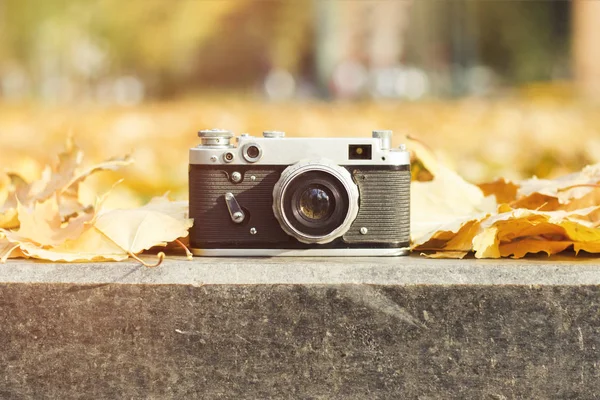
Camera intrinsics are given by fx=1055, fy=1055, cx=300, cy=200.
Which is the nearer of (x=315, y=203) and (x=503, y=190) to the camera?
(x=315, y=203)

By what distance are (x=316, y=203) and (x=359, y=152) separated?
14cm

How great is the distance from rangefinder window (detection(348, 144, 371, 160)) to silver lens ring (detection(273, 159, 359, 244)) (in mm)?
45

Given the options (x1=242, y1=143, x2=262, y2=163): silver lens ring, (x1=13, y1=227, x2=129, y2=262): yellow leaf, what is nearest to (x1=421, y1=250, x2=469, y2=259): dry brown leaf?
(x1=242, y1=143, x2=262, y2=163): silver lens ring

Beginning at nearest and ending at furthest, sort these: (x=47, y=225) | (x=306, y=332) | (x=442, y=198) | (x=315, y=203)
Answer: (x=306, y=332)
(x=315, y=203)
(x=47, y=225)
(x=442, y=198)

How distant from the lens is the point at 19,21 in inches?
902

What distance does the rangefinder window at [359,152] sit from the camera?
2.12 metres

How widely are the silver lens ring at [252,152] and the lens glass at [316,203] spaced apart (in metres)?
0.13

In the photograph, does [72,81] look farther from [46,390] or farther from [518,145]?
[46,390]

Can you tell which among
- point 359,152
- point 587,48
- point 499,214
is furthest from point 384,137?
point 587,48

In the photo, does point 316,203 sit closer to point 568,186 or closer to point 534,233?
point 534,233

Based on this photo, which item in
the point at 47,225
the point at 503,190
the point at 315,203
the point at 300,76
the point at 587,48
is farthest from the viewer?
the point at 300,76

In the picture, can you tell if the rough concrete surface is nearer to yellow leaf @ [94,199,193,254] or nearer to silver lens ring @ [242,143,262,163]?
yellow leaf @ [94,199,193,254]

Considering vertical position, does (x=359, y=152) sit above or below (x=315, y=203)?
above

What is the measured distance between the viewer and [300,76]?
30.4 meters
